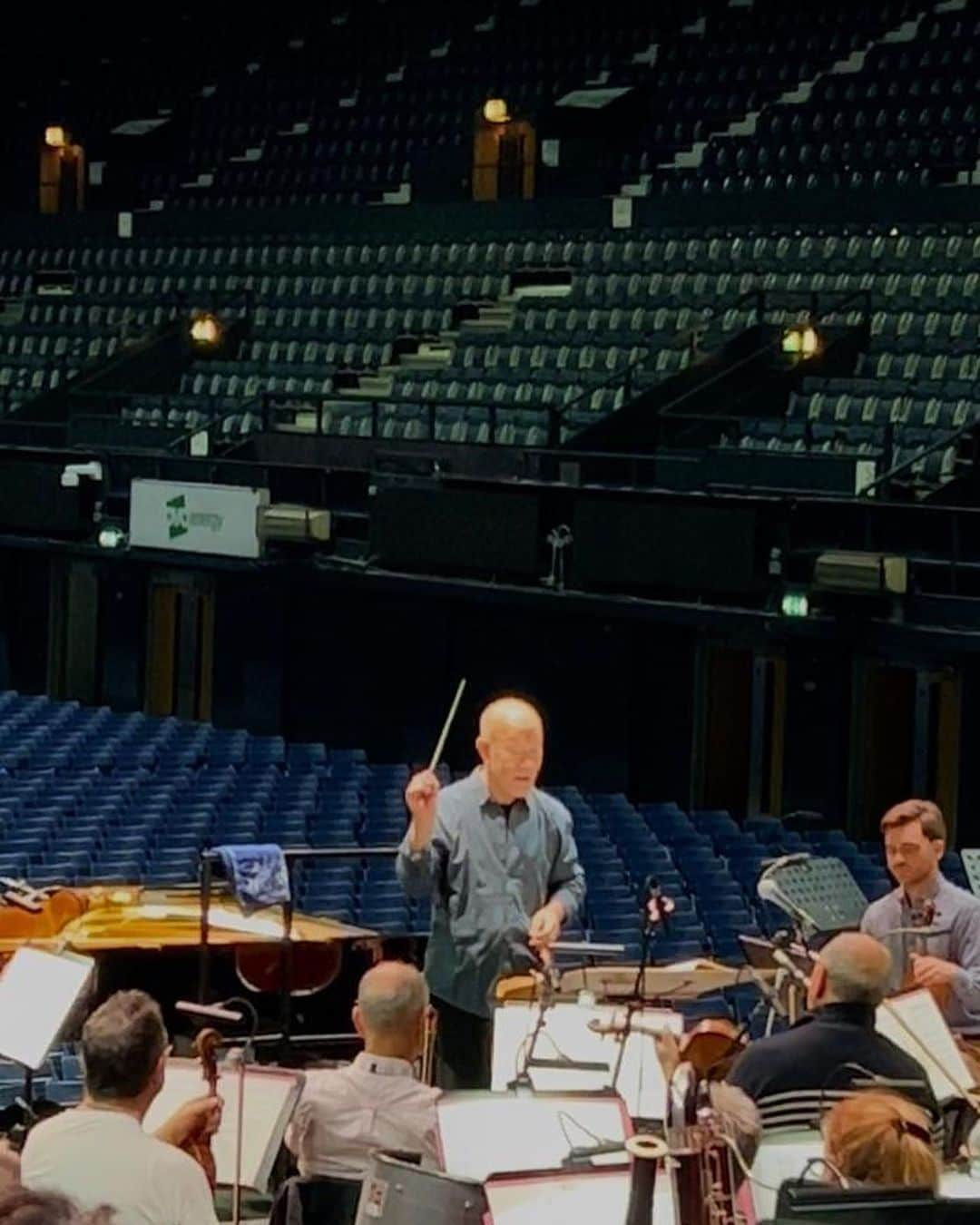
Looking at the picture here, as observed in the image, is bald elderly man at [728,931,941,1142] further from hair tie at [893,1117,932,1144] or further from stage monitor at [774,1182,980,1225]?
stage monitor at [774,1182,980,1225]

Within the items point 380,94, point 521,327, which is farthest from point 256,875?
point 380,94

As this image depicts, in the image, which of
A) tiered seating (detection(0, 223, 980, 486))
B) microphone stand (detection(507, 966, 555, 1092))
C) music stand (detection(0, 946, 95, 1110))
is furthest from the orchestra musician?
tiered seating (detection(0, 223, 980, 486))

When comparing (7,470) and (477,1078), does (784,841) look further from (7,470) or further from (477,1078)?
(7,470)

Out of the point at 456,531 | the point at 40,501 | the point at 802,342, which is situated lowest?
the point at 456,531

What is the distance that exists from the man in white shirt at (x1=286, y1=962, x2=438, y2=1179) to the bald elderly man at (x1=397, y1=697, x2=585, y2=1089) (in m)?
1.10

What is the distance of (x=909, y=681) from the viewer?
19938mm

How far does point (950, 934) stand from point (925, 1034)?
1.37 meters

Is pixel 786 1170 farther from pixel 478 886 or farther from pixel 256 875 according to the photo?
pixel 256 875

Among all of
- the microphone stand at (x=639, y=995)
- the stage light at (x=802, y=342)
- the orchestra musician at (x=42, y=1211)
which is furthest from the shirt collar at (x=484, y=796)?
the stage light at (x=802, y=342)

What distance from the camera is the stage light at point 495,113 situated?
1167 inches

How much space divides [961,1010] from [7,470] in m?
18.0

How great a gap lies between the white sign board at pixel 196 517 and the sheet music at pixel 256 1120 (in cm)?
1553

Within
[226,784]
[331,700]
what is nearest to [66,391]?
[331,700]

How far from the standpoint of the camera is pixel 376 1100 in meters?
6.59
